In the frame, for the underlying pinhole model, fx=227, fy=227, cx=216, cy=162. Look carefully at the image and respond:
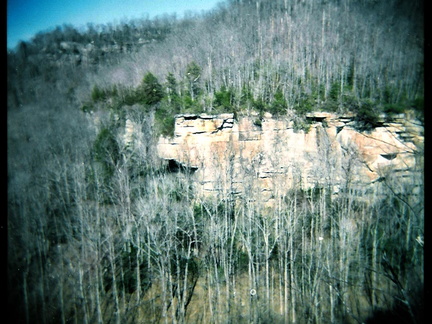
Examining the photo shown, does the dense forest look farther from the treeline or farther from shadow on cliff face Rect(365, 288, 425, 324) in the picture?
shadow on cliff face Rect(365, 288, 425, 324)

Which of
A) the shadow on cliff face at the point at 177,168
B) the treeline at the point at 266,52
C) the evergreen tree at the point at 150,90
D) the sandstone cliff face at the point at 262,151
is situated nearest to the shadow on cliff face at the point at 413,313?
the sandstone cliff face at the point at 262,151

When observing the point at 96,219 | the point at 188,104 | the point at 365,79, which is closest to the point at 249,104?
the point at 188,104

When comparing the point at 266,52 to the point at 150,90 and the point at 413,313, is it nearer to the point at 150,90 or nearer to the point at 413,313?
the point at 150,90

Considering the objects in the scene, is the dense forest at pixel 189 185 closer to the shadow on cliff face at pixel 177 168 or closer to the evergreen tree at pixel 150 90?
the evergreen tree at pixel 150 90

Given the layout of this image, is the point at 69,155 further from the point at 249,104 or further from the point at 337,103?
the point at 337,103

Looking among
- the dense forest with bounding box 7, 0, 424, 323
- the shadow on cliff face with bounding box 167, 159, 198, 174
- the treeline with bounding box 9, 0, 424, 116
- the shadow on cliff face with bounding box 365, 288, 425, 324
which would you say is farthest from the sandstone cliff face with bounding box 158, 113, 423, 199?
the shadow on cliff face with bounding box 365, 288, 425, 324
